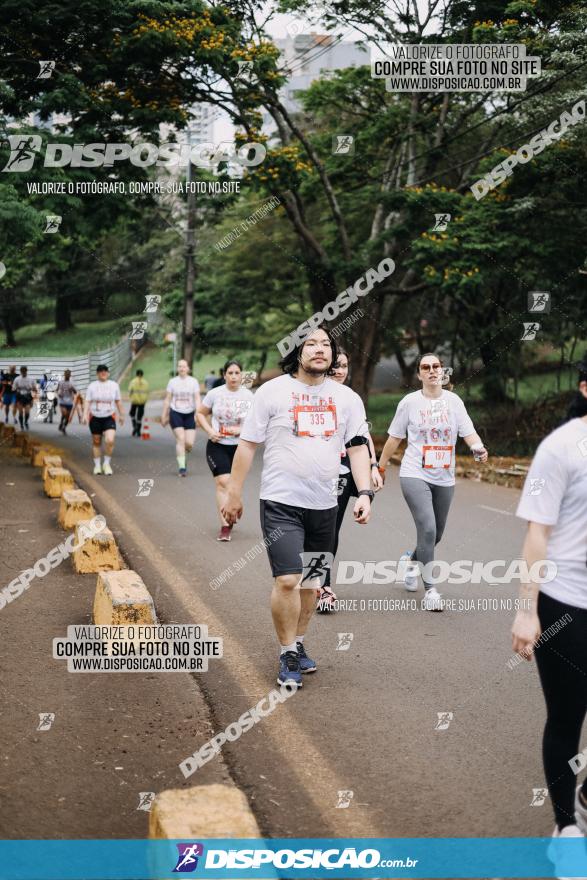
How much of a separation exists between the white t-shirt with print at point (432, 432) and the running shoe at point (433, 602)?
33.7 inches

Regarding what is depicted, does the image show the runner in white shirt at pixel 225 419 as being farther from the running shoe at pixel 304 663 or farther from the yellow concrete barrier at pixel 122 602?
the running shoe at pixel 304 663

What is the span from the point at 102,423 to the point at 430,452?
933cm

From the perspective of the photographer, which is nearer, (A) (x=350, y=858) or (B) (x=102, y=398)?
(A) (x=350, y=858)

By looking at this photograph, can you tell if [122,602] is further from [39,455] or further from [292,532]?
[39,455]

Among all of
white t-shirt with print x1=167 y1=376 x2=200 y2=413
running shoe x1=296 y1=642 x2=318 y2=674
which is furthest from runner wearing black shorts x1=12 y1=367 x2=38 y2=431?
running shoe x1=296 y1=642 x2=318 y2=674

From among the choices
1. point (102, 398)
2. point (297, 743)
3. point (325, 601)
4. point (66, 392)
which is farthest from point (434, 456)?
point (66, 392)

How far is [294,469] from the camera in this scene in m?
5.58

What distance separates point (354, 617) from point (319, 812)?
11.1 ft

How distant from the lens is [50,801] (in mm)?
4148

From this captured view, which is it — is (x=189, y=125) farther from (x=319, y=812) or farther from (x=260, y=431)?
(x=319, y=812)

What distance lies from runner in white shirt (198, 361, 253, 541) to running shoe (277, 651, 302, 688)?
4883 millimetres

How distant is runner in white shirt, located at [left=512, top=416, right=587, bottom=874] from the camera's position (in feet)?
11.8

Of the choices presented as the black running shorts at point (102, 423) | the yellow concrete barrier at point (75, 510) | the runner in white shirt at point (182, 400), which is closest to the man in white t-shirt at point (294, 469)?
the yellow concrete barrier at point (75, 510)

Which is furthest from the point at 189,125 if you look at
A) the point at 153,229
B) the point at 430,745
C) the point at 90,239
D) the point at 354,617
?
the point at 153,229
